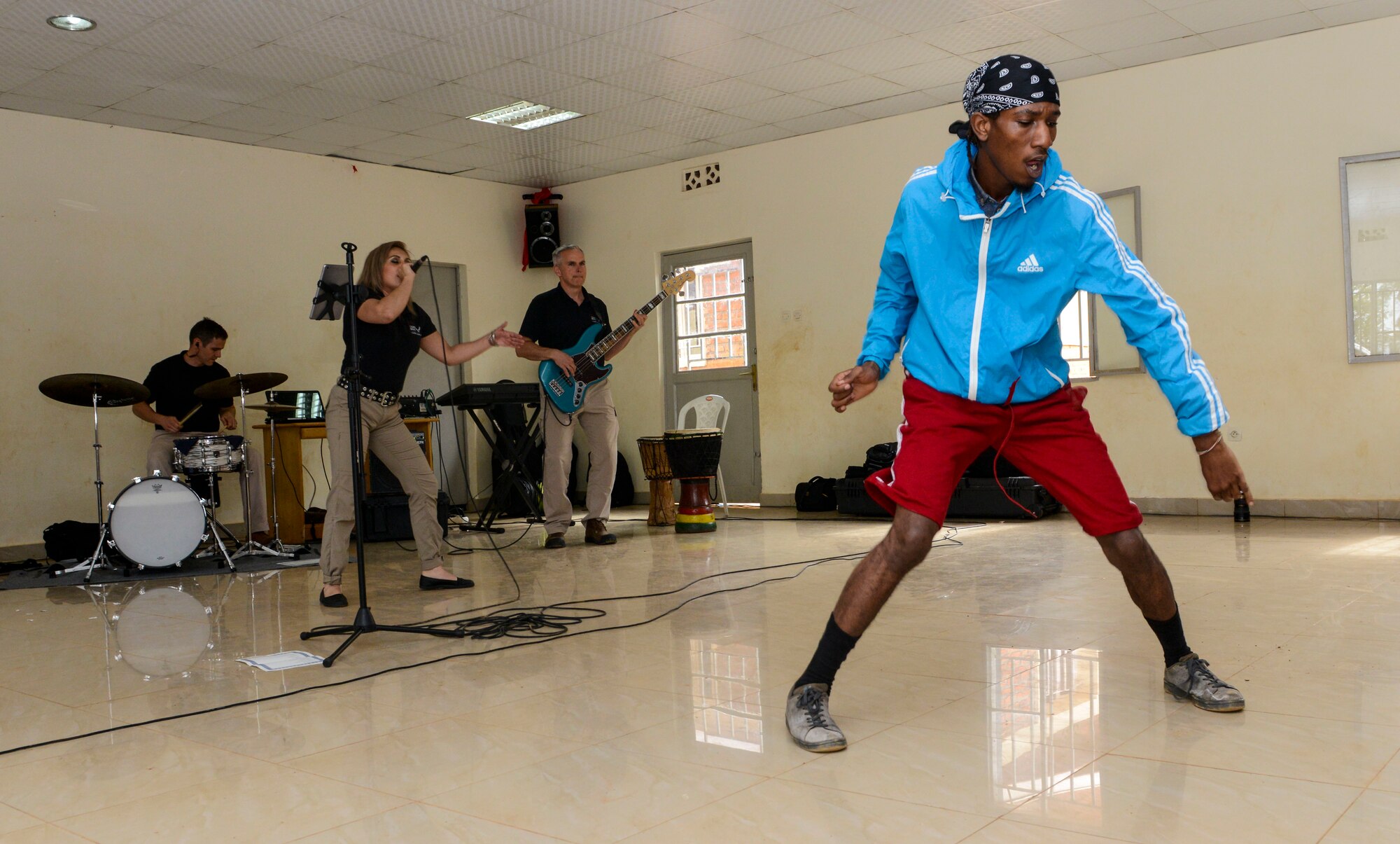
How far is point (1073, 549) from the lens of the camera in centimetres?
525

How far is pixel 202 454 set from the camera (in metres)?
5.98

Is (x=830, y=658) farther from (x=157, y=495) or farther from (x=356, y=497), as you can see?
(x=157, y=495)

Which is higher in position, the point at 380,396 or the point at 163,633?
the point at 380,396

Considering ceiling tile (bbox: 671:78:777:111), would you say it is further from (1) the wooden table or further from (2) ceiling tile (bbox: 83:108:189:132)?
(2) ceiling tile (bbox: 83:108:189:132)

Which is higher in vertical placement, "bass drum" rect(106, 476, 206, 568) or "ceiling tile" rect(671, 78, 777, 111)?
"ceiling tile" rect(671, 78, 777, 111)

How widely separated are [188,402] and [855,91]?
4.79 meters

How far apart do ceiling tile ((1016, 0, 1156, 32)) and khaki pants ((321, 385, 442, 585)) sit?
4.17 metres

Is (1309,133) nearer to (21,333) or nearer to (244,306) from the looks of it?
(244,306)

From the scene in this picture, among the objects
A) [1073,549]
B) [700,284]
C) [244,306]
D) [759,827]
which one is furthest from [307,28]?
[759,827]

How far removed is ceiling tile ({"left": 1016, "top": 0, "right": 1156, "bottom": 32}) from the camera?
237 inches

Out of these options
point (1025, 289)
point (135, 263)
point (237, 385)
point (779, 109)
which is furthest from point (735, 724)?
point (135, 263)

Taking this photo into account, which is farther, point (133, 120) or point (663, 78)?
point (133, 120)

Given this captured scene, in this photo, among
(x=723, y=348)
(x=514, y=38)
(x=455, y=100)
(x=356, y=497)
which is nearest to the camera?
(x=356, y=497)

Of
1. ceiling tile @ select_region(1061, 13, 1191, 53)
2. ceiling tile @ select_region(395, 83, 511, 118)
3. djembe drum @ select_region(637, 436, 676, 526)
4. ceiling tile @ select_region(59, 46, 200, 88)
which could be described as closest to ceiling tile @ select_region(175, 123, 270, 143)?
ceiling tile @ select_region(59, 46, 200, 88)
